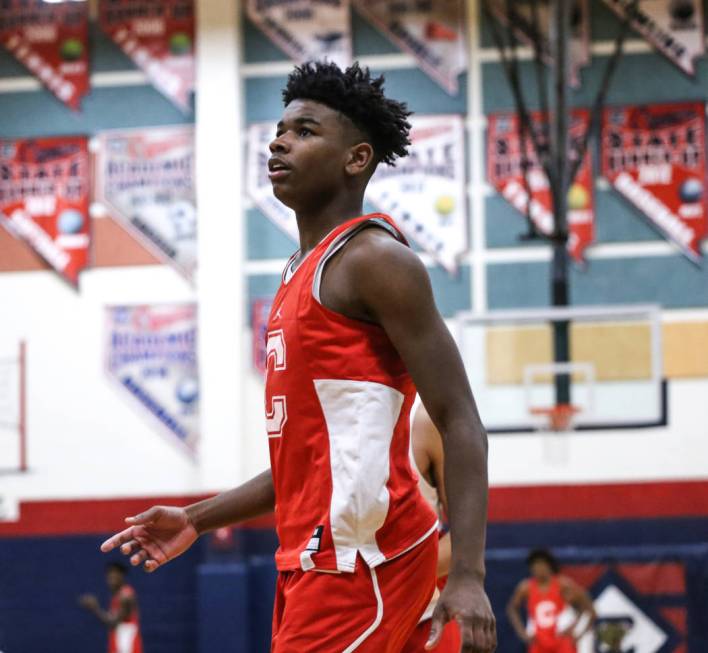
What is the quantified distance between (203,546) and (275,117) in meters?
3.83

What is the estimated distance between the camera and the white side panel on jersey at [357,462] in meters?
2.35

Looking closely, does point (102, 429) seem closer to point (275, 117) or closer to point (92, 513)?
point (92, 513)

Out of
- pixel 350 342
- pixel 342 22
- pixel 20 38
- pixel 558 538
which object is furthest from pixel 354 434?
pixel 20 38

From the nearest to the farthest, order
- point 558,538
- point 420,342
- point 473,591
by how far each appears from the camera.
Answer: point 473,591 → point 420,342 → point 558,538

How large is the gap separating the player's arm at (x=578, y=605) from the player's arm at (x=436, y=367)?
705cm

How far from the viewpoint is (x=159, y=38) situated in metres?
10.6

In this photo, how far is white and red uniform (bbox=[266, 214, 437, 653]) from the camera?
2.35 meters

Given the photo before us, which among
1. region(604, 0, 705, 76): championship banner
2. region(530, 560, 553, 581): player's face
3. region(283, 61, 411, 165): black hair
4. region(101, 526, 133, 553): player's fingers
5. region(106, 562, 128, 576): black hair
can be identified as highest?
region(604, 0, 705, 76): championship banner

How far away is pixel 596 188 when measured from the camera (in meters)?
10.0

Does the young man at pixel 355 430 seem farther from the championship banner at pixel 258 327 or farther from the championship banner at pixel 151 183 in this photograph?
the championship banner at pixel 151 183

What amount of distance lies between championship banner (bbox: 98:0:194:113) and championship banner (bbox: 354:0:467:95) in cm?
160

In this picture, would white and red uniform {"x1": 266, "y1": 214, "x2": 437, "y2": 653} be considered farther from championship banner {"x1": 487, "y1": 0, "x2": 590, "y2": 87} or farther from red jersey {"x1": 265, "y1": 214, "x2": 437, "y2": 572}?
championship banner {"x1": 487, "y1": 0, "x2": 590, "y2": 87}

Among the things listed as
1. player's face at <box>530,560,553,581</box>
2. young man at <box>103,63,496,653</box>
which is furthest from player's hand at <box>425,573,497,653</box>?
player's face at <box>530,560,553,581</box>

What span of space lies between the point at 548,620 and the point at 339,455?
7.10 metres
